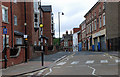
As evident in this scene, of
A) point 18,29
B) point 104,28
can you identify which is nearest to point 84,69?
point 18,29

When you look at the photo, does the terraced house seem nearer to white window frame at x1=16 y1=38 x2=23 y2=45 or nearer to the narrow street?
white window frame at x1=16 y1=38 x2=23 y2=45

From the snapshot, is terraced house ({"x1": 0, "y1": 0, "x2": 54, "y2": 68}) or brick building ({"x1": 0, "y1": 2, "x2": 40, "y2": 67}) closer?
terraced house ({"x1": 0, "y1": 0, "x2": 54, "y2": 68})

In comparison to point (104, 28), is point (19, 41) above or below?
Answer: below

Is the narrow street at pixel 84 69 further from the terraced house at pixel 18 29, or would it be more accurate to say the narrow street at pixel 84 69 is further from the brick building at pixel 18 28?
the brick building at pixel 18 28

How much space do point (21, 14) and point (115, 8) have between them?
1509 cm

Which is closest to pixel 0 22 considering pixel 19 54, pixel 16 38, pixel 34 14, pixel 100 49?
pixel 19 54

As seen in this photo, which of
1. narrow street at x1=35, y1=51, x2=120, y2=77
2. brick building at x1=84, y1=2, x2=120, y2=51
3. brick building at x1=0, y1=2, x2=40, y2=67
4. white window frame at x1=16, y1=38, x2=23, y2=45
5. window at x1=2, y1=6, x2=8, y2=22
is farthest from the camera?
brick building at x1=84, y1=2, x2=120, y2=51

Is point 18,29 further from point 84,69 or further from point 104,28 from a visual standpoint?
point 104,28

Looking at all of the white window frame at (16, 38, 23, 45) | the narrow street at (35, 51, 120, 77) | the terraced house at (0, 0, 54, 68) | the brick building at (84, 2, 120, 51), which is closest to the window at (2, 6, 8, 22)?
the terraced house at (0, 0, 54, 68)

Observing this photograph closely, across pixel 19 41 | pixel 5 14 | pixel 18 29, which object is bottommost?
pixel 19 41

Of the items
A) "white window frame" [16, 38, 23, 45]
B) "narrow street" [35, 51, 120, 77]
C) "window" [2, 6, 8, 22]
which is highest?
"window" [2, 6, 8, 22]

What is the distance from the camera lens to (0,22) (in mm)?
18922

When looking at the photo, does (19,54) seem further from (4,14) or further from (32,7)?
(32,7)

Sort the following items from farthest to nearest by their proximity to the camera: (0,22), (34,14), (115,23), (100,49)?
(100,49)
(34,14)
(115,23)
(0,22)
